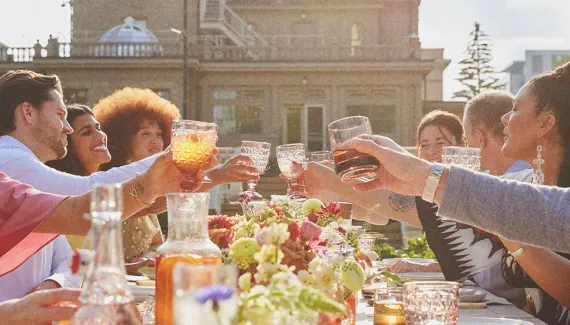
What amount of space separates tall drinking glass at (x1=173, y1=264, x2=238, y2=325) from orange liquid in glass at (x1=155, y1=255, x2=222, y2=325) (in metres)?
0.49

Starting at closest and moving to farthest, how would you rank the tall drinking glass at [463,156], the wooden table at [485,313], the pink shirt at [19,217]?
the pink shirt at [19,217] → the wooden table at [485,313] → the tall drinking glass at [463,156]

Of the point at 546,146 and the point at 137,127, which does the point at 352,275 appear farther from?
the point at 137,127

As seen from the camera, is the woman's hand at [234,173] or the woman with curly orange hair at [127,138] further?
the woman with curly orange hair at [127,138]

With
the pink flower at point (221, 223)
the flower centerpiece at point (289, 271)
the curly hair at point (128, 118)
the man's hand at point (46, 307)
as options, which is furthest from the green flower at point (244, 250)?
the curly hair at point (128, 118)

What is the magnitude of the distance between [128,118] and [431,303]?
11.9 ft

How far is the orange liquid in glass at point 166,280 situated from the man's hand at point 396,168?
0.62 metres

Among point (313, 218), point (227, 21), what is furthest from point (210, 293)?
point (227, 21)

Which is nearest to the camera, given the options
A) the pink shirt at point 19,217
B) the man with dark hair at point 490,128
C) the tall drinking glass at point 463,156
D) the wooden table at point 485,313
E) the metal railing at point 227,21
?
the pink shirt at point 19,217

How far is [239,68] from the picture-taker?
26.8m

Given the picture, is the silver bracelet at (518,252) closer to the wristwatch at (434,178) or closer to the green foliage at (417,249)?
the wristwatch at (434,178)

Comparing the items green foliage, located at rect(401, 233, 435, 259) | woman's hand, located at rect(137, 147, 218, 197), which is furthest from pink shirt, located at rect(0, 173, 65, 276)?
green foliage, located at rect(401, 233, 435, 259)

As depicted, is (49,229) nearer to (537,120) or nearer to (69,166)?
(537,120)

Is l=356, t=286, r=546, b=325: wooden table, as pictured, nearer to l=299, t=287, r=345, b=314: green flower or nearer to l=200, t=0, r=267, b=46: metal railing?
l=299, t=287, r=345, b=314: green flower

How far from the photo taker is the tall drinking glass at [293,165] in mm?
3715
